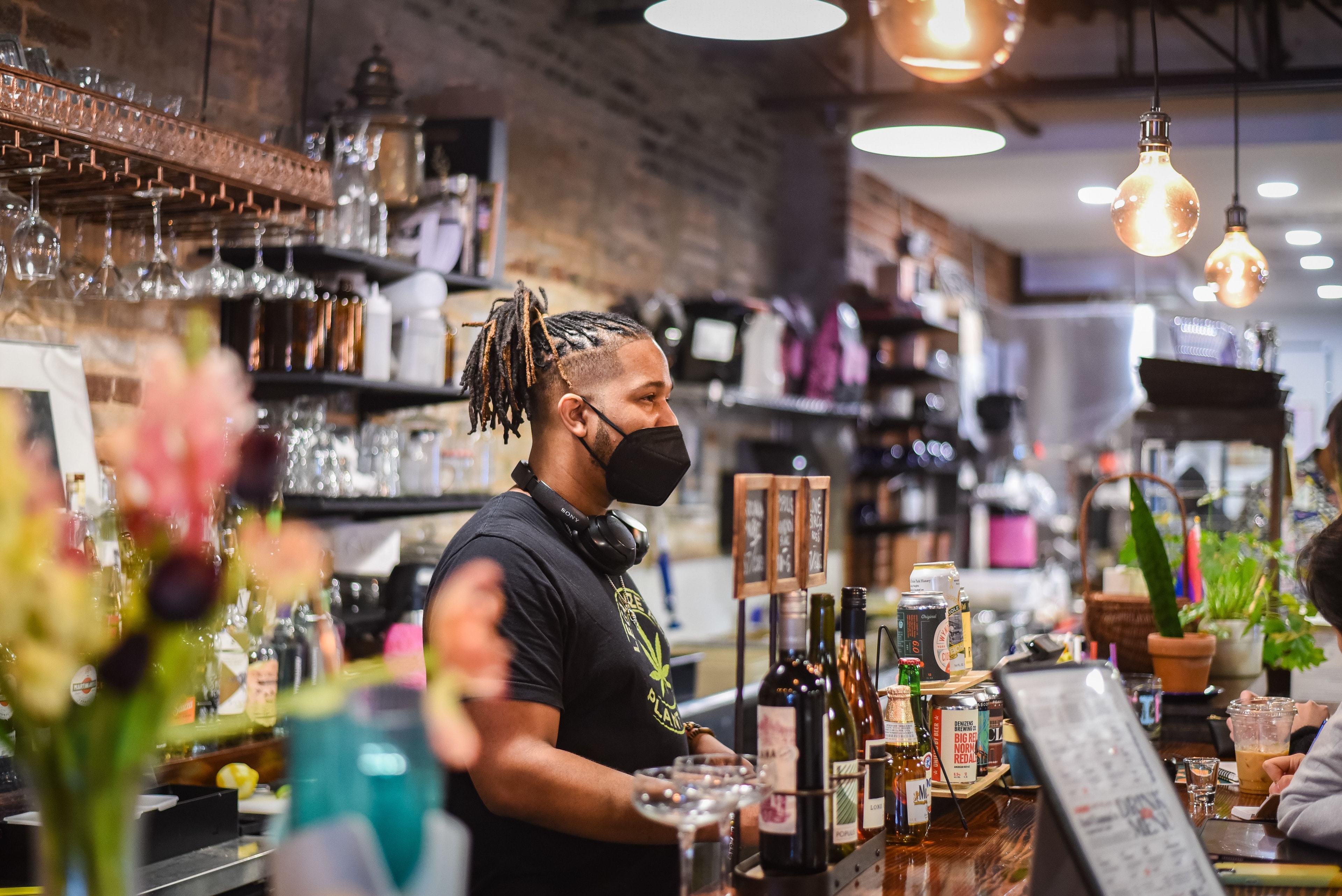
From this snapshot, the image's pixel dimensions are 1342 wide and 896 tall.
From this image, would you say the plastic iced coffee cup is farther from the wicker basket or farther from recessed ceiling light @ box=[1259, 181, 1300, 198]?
recessed ceiling light @ box=[1259, 181, 1300, 198]

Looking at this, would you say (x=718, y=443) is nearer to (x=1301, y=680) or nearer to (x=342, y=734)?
(x=1301, y=680)

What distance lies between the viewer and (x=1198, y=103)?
257 inches

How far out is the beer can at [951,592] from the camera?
2.03m

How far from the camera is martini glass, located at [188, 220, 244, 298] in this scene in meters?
3.00

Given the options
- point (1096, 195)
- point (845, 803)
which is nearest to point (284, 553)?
point (845, 803)

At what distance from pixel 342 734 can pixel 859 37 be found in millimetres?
6337

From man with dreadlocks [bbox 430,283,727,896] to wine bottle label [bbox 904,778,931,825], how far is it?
0.26 m

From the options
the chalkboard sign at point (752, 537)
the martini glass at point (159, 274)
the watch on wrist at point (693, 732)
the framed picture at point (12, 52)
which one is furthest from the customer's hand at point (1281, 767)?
the framed picture at point (12, 52)

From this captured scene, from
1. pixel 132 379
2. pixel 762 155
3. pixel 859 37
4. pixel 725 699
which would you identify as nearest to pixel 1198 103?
pixel 859 37

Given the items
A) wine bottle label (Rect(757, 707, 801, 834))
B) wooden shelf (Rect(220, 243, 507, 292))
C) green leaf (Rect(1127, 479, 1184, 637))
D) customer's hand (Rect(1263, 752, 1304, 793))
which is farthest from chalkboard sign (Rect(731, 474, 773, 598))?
wooden shelf (Rect(220, 243, 507, 292))

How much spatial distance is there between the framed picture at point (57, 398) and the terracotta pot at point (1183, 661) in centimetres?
247

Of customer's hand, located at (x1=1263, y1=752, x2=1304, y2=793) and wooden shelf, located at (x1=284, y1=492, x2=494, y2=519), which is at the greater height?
wooden shelf, located at (x1=284, y1=492, x2=494, y2=519)

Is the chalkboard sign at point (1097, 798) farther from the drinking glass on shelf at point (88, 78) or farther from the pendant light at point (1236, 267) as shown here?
the pendant light at point (1236, 267)

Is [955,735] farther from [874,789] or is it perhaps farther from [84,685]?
[84,685]
